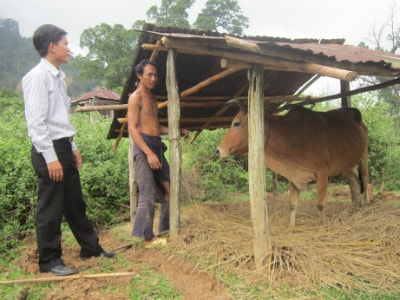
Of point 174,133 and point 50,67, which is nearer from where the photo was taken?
point 50,67

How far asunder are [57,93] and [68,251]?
2021 millimetres

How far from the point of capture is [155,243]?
4.30m

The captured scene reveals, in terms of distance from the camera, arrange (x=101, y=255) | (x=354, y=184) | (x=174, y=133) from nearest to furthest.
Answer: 1. (x=101, y=255)
2. (x=174, y=133)
3. (x=354, y=184)

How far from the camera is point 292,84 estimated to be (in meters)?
6.39

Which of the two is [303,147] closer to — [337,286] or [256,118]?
[256,118]

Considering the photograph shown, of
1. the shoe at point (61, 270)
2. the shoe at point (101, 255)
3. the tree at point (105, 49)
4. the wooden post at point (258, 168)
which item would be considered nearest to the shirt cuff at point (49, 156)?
the shoe at point (61, 270)

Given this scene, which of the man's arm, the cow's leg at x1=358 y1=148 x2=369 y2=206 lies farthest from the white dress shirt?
the cow's leg at x1=358 y1=148 x2=369 y2=206

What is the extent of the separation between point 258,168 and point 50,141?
6.50ft

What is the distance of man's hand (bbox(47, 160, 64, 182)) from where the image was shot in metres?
3.24

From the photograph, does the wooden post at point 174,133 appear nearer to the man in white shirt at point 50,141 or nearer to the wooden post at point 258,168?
the wooden post at point 258,168

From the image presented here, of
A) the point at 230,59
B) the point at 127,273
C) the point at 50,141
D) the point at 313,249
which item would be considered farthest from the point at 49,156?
the point at 313,249

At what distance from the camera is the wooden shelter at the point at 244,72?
3250mm

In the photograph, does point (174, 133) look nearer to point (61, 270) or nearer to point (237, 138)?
point (237, 138)

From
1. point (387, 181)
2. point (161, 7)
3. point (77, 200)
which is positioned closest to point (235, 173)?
point (387, 181)
